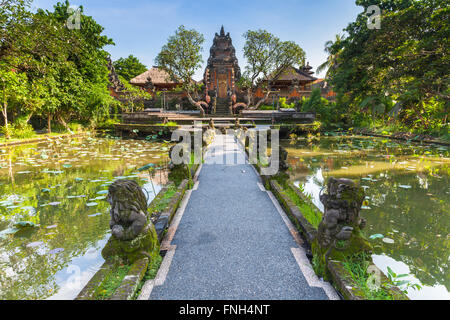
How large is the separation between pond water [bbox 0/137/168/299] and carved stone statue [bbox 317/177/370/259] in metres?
2.03

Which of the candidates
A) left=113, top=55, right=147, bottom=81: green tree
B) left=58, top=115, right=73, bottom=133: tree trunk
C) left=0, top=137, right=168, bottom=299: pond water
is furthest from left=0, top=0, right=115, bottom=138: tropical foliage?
left=113, top=55, right=147, bottom=81: green tree

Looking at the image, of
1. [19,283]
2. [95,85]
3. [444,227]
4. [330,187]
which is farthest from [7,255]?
[95,85]

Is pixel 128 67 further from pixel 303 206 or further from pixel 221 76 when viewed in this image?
pixel 303 206

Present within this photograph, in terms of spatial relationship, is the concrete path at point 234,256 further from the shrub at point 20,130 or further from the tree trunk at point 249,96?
the tree trunk at point 249,96

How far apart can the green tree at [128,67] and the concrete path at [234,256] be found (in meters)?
41.3

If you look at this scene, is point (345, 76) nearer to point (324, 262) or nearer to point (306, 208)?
point (306, 208)

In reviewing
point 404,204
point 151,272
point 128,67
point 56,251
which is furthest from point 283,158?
point 128,67

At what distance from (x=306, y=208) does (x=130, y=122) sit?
1655cm

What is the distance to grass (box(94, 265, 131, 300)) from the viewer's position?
194 cm

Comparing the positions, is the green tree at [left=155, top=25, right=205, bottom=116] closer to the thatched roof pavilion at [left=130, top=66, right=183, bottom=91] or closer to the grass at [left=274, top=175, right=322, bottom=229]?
the thatched roof pavilion at [left=130, top=66, right=183, bottom=91]

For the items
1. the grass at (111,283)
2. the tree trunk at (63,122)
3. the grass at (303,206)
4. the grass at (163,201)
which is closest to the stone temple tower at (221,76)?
the tree trunk at (63,122)

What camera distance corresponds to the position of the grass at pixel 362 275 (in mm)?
1841

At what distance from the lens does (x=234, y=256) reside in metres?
2.66

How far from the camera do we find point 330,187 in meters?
2.35
